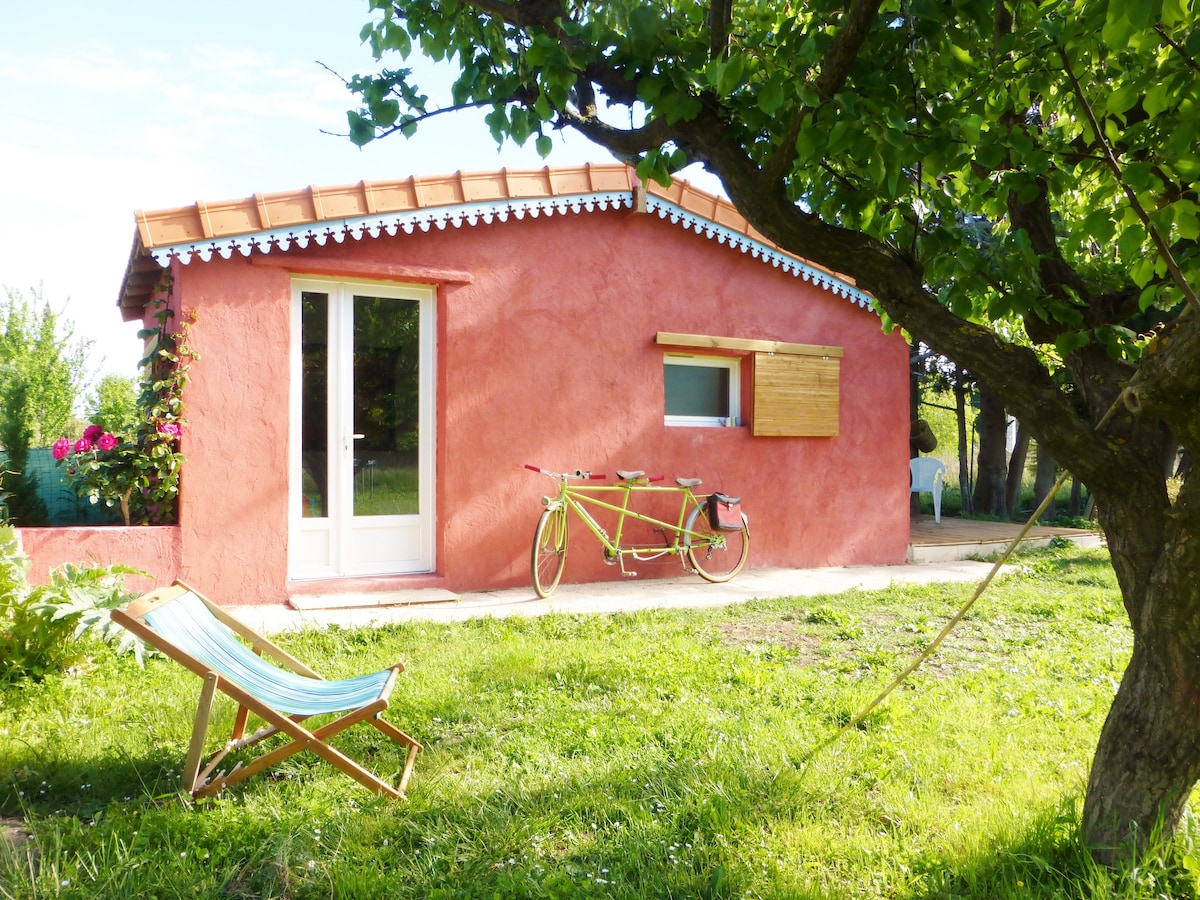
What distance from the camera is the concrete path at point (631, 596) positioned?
19.3 ft

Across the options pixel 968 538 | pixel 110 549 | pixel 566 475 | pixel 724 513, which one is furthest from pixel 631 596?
pixel 968 538

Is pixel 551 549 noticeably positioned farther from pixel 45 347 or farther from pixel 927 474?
pixel 45 347

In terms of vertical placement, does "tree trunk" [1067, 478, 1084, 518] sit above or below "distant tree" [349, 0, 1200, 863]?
below

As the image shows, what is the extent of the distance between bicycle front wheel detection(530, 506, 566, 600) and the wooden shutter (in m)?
2.40

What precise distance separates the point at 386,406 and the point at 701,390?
10.4ft

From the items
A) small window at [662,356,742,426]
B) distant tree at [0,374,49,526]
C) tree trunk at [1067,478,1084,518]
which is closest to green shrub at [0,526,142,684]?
distant tree at [0,374,49,526]

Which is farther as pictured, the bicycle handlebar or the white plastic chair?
the white plastic chair

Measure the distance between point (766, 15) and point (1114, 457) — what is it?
2375 millimetres

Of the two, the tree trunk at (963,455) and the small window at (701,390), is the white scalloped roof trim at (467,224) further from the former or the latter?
the tree trunk at (963,455)

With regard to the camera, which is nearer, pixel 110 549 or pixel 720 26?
pixel 720 26

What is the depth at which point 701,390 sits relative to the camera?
8648mm

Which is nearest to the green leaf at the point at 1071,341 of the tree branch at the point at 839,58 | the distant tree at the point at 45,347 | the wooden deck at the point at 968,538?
the tree branch at the point at 839,58

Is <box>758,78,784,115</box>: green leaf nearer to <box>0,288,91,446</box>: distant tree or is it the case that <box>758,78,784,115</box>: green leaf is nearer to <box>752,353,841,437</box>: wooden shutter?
<box>752,353,841,437</box>: wooden shutter

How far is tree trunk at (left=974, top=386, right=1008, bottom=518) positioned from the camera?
50.3 ft
